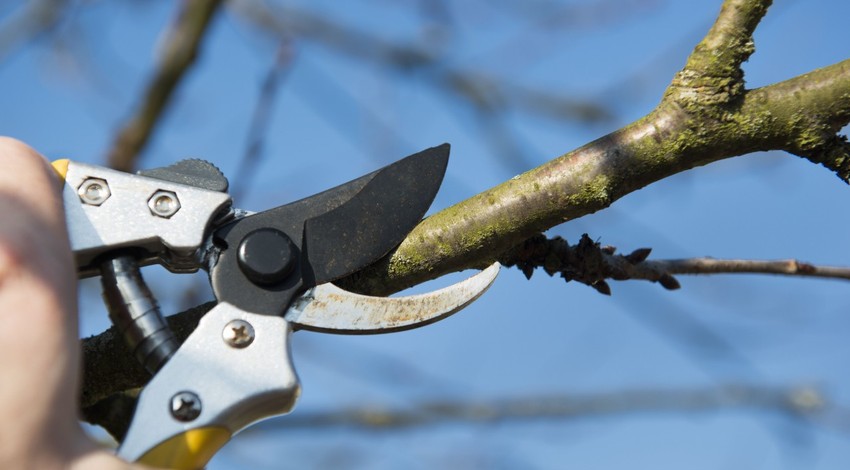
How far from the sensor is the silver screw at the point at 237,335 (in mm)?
1203

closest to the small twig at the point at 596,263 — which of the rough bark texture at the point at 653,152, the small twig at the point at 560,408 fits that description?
the rough bark texture at the point at 653,152

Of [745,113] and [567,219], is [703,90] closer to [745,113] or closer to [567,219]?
[745,113]

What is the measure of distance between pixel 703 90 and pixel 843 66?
0.20 meters

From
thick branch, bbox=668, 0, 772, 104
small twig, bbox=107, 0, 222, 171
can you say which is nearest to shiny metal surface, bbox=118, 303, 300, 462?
thick branch, bbox=668, 0, 772, 104

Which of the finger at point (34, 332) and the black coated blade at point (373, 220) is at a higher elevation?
the black coated blade at point (373, 220)

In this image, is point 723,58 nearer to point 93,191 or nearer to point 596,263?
point 596,263

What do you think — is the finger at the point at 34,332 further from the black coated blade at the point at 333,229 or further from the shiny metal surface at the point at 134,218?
the black coated blade at the point at 333,229

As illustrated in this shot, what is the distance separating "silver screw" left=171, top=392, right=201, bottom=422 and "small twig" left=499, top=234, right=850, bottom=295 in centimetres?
57

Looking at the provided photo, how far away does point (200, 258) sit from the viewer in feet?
4.27

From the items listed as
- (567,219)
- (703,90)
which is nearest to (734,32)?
(703,90)

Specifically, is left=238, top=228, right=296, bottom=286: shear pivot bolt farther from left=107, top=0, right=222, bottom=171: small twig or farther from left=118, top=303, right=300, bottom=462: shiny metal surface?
left=107, top=0, right=222, bottom=171: small twig

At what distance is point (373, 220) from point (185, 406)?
0.39 meters

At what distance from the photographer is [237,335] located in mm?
1207

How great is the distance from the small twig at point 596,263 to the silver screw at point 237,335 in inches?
18.1
